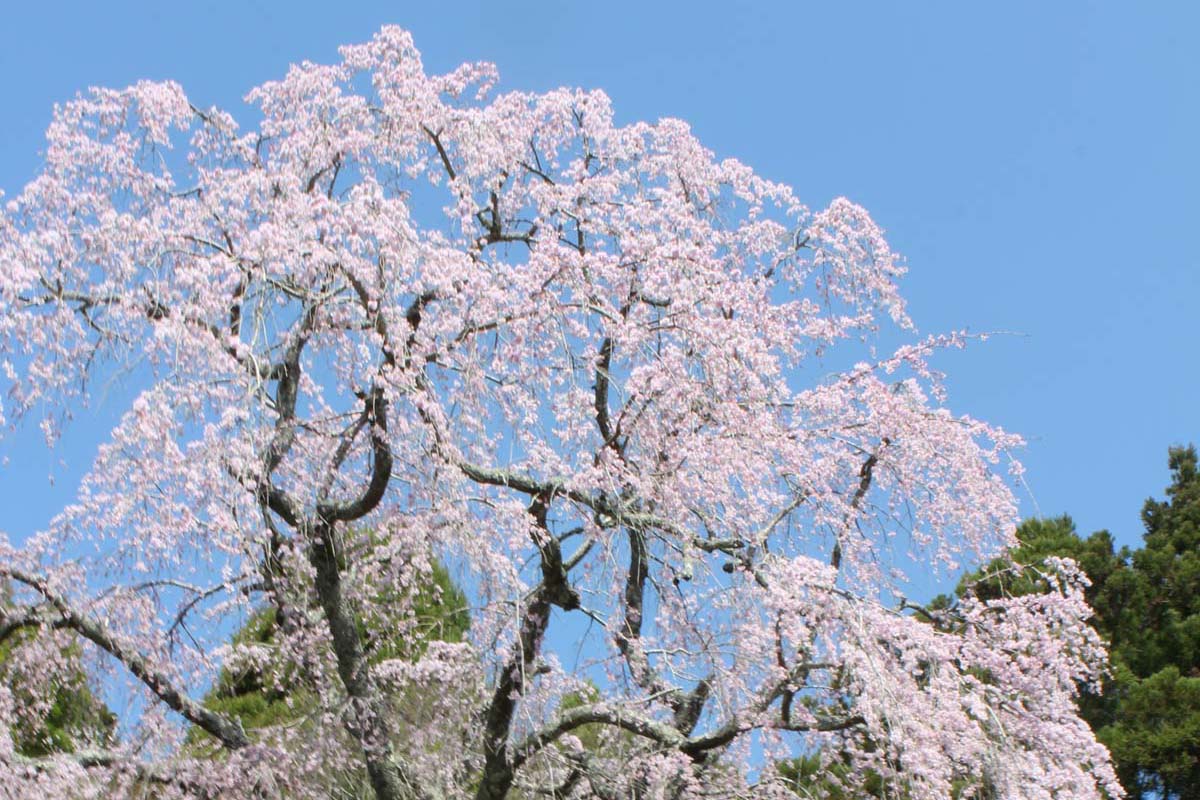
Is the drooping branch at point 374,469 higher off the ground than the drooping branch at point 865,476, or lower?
lower

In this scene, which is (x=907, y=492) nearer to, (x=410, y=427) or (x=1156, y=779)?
(x=410, y=427)

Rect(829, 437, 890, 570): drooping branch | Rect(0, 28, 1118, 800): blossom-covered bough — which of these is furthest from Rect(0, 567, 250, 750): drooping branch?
Rect(829, 437, 890, 570): drooping branch

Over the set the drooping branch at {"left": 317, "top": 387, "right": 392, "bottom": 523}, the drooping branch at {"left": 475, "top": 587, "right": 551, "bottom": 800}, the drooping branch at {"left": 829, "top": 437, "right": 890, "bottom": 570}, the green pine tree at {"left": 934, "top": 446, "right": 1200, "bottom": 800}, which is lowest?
the drooping branch at {"left": 475, "top": 587, "right": 551, "bottom": 800}

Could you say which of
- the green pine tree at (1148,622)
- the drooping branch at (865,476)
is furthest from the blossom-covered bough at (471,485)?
the green pine tree at (1148,622)

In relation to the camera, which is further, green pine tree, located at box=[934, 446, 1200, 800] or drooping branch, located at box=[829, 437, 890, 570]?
green pine tree, located at box=[934, 446, 1200, 800]

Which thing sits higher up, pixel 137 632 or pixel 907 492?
pixel 907 492

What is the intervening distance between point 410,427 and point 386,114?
7.07 feet

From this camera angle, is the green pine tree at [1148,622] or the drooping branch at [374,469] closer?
the drooping branch at [374,469]

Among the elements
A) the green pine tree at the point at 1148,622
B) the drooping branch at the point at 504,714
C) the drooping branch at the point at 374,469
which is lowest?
the drooping branch at the point at 504,714

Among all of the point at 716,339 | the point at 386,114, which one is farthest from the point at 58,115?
the point at 716,339

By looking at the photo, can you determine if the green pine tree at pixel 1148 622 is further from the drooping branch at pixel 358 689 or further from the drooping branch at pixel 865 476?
the drooping branch at pixel 358 689

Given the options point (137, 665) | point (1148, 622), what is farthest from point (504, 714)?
point (1148, 622)

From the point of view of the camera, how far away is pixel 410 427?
6.27 m

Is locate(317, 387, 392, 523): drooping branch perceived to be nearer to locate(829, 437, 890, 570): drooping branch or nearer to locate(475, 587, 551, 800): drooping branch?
locate(475, 587, 551, 800): drooping branch
